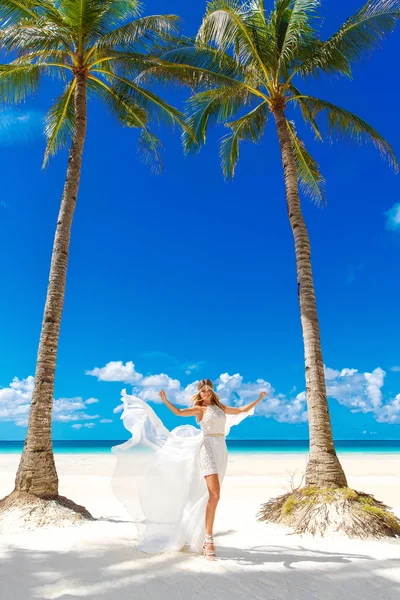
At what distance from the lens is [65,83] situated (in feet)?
39.4

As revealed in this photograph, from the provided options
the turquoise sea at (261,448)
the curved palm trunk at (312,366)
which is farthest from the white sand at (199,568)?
the turquoise sea at (261,448)

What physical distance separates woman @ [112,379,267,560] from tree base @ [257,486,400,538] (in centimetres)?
229

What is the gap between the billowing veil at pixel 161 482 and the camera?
5637 mm

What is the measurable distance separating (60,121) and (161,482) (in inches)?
373

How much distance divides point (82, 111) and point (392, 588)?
33.6ft

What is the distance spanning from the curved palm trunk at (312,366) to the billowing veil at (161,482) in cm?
242

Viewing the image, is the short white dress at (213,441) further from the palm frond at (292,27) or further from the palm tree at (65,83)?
the palm frond at (292,27)

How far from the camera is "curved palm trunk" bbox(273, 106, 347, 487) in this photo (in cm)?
801

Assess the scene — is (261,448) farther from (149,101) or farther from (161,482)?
(161,482)

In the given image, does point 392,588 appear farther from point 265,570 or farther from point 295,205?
point 295,205

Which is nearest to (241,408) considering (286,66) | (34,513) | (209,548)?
(209,548)

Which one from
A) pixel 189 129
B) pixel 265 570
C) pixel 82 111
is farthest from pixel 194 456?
pixel 189 129

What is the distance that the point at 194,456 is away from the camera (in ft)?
19.2

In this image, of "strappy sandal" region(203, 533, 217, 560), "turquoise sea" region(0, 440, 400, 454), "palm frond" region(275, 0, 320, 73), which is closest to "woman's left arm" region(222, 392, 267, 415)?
"strappy sandal" region(203, 533, 217, 560)
